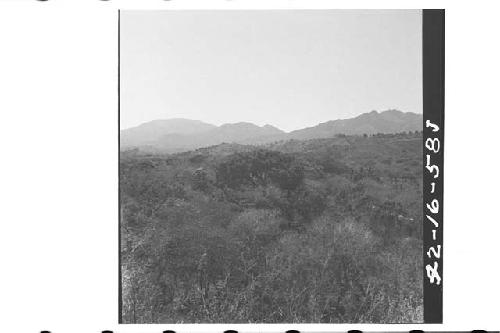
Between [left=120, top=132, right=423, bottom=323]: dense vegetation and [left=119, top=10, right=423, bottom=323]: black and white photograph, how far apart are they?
0.01 meters

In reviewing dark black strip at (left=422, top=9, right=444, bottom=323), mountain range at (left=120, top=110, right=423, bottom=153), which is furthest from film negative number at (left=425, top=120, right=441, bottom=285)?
mountain range at (left=120, top=110, right=423, bottom=153)

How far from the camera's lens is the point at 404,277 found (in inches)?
182

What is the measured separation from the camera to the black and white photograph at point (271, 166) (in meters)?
4.60

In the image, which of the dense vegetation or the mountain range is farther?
the mountain range

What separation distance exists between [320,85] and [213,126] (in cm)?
105

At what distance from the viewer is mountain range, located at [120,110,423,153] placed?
185 inches

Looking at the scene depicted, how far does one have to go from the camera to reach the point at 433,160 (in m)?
4.64

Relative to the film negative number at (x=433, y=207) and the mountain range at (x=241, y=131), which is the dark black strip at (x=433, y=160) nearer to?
the film negative number at (x=433, y=207)

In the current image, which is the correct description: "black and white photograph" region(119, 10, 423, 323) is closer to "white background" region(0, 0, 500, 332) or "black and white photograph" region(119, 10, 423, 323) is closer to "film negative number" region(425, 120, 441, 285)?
"film negative number" region(425, 120, 441, 285)
